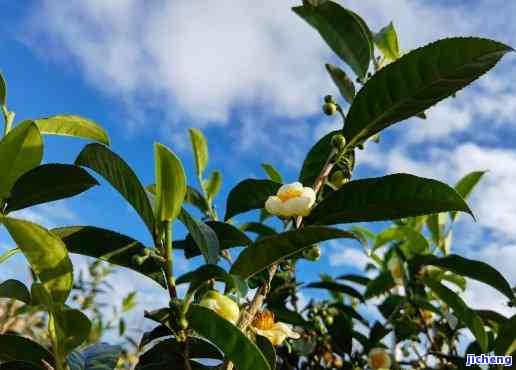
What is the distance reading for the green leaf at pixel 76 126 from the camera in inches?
42.8

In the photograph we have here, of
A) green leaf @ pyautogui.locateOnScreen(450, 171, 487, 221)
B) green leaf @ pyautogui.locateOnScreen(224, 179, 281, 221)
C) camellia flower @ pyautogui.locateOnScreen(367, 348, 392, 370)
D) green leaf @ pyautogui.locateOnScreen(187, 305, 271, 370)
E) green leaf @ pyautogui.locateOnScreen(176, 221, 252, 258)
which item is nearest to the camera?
green leaf @ pyautogui.locateOnScreen(187, 305, 271, 370)

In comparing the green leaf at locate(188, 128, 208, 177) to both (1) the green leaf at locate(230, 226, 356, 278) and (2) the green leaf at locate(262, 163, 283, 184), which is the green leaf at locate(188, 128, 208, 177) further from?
(1) the green leaf at locate(230, 226, 356, 278)

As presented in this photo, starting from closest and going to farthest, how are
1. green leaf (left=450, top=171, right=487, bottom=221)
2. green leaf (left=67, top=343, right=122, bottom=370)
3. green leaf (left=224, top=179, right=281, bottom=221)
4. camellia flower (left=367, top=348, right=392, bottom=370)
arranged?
green leaf (left=67, top=343, right=122, bottom=370), green leaf (left=224, top=179, right=281, bottom=221), camellia flower (left=367, top=348, right=392, bottom=370), green leaf (left=450, top=171, right=487, bottom=221)

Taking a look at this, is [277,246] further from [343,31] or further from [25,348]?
[343,31]

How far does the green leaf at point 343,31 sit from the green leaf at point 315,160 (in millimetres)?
186

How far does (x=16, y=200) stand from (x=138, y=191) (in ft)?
0.96

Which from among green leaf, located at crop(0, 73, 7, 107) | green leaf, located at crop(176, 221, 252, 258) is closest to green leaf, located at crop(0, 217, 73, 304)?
green leaf, located at crop(176, 221, 252, 258)

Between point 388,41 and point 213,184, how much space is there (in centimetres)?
88

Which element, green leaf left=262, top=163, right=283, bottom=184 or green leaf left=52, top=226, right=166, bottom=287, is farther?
green leaf left=262, top=163, right=283, bottom=184

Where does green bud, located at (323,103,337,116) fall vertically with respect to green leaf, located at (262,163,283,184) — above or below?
below

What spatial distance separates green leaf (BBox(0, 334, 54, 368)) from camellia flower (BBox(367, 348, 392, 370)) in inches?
46.1

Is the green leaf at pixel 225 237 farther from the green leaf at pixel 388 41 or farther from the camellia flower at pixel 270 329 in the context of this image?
the green leaf at pixel 388 41

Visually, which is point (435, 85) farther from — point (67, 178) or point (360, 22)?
point (67, 178)

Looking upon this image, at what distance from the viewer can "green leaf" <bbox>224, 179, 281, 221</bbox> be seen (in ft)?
4.17
